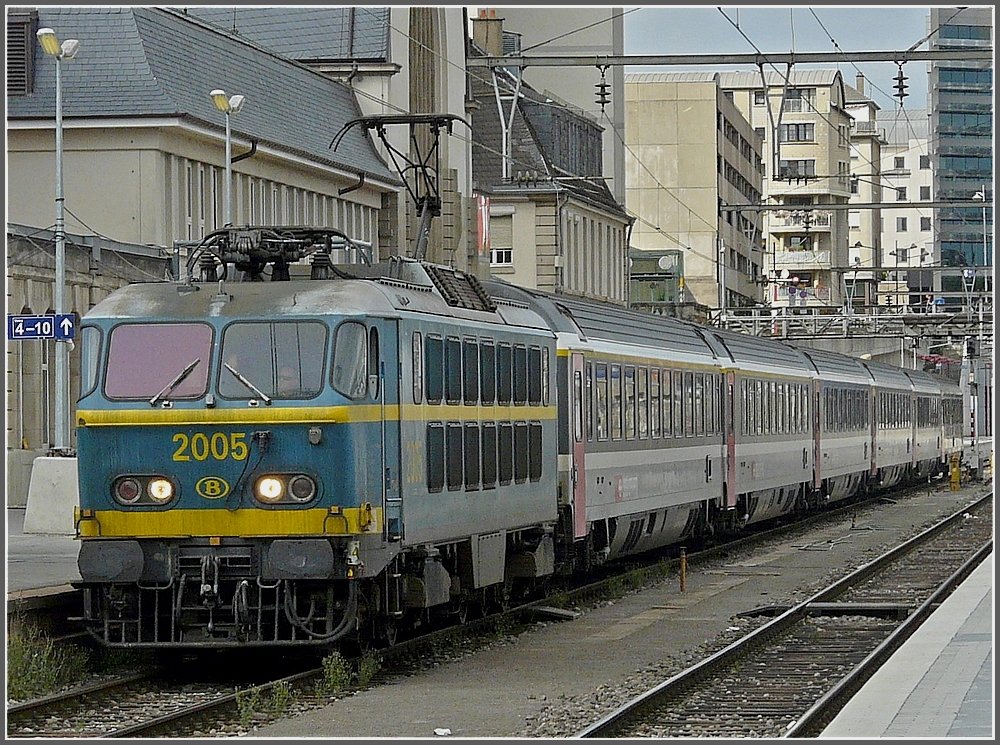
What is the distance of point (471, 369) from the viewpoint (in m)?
16.9

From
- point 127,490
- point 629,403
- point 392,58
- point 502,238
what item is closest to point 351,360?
point 127,490

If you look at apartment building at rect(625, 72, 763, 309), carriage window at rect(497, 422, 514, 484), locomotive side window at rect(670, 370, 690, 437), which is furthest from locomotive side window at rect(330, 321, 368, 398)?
apartment building at rect(625, 72, 763, 309)

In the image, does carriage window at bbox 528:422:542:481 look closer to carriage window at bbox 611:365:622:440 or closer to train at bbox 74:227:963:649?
train at bbox 74:227:963:649

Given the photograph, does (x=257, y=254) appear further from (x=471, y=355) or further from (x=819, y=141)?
(x=819, y=141)

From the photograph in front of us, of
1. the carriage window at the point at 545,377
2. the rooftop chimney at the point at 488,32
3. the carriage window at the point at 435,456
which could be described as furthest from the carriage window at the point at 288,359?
the rooftop chimney at the point at 488,32

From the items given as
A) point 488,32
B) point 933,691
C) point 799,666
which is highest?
point 488,32

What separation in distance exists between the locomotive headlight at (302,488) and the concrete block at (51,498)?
1040 centimetres

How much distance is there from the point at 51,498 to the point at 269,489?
11208 mm

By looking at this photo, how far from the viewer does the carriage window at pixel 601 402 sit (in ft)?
72.5

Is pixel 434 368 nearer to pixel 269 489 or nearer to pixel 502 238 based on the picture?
pixel 269 489

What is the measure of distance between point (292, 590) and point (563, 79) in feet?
212

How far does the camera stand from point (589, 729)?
12352 mm

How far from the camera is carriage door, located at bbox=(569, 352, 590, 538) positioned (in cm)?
2095

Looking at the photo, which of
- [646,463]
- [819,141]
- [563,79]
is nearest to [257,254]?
[646,463]
